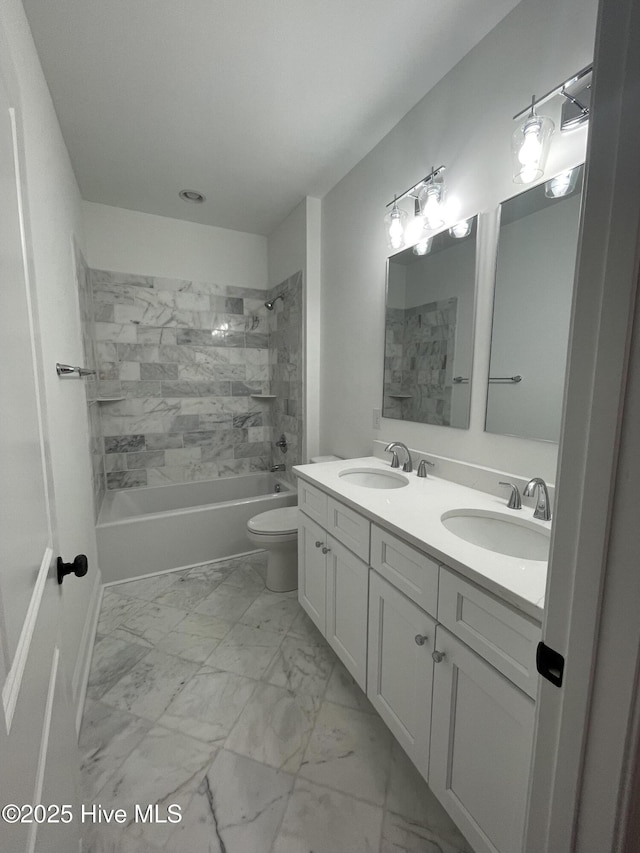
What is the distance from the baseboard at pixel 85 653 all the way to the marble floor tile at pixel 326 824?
81cm

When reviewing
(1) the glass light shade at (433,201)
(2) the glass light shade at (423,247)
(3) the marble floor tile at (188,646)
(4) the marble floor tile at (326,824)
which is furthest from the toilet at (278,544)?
(1) the glass light shade at (433,201)

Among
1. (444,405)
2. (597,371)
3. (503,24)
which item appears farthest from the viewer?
(444,405)

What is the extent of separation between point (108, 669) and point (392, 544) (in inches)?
61.5

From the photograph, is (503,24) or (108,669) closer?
(503,24)

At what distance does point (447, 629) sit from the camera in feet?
3.16

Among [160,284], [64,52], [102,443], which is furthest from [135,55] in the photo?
[102,443]

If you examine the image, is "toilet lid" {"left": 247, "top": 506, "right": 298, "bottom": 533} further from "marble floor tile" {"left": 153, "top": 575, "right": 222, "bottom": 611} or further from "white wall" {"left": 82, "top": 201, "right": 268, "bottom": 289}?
"white wall" {"left": 82, "top": 201, "right": 268, "bottom": 289}

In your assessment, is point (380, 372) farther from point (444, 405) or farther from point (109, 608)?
point (109, 608)

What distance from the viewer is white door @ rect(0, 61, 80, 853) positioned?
1.43 ft

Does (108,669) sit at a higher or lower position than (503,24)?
lower

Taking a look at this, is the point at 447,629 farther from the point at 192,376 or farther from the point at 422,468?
the point at 192,376

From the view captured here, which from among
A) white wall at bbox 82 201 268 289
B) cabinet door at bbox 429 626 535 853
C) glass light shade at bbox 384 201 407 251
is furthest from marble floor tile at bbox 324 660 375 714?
white wall at bbox 82 201 268 289

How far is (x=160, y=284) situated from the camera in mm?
2957

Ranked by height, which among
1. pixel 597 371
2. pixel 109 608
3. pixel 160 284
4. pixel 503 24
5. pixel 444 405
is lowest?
pixel 109 608
